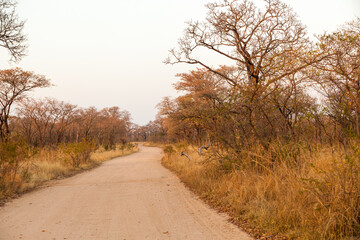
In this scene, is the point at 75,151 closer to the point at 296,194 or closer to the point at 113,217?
the point at 113,217

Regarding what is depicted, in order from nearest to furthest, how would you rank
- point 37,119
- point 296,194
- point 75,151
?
point 296,194 → point 75,151 → point 37,119

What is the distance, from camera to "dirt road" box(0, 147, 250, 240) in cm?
427

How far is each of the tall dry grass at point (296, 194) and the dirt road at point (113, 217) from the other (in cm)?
50

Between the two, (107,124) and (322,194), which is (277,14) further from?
(107,124)

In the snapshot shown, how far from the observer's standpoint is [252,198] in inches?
218

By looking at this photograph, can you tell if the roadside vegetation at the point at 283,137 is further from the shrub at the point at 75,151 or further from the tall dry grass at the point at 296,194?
the shrub at the point at 75,151

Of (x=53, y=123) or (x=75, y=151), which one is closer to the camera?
(x=75, y=151)

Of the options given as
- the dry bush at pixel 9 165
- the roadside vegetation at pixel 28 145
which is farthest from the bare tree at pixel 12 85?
the dry bush at pixel 9 165

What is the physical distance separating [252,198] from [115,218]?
110 inches

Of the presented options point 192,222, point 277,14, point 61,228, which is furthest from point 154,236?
point 277,14

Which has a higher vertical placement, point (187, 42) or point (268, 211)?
point (187, 42)

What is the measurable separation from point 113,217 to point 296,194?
11.2 feet

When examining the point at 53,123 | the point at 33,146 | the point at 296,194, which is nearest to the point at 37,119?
the point at 53,123

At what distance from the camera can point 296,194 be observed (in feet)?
15.1
